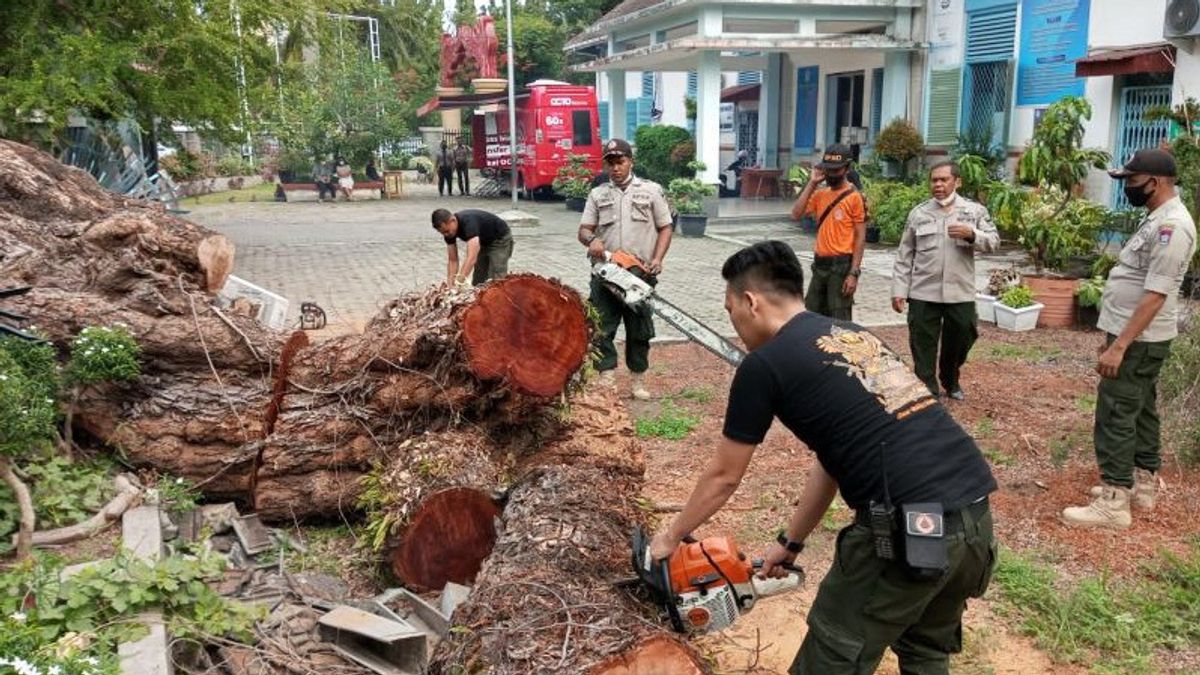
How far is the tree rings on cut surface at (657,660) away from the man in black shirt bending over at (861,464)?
Result: 0.30 m

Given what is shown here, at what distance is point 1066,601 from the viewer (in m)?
3.74

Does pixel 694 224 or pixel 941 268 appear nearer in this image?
pixel 941 268

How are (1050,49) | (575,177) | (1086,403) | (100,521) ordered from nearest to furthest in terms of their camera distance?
(100,521), (1086,403), (1050,49), (575,177)

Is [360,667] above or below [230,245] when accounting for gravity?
below

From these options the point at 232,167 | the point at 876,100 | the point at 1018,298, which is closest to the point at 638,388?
the point at 1018,298

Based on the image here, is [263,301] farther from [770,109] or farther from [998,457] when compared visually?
[770,109]

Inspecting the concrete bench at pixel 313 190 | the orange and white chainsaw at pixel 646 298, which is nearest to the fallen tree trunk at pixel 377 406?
the orange and white chainsaw at pixel 646 298

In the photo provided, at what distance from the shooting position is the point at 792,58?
19.7 metres

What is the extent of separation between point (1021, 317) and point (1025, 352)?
2.93ft

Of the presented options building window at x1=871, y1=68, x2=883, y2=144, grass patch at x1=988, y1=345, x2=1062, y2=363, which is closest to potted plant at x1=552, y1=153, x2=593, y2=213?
building window at x1=871, y1=68, x2=883, y2=144

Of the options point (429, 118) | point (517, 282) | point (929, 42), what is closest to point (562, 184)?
point (929, 42)

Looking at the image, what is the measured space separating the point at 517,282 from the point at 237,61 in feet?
32.2

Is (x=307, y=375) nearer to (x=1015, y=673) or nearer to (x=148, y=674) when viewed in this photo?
(x=148, y=674)

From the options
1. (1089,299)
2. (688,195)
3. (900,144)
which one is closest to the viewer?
(1089,299)
